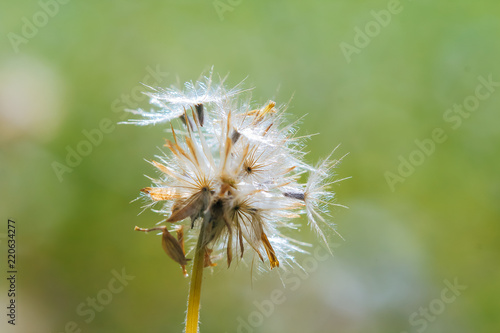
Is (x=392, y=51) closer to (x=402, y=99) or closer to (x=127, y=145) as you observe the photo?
(x=402, y=99)

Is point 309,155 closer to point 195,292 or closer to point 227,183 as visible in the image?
point 227,183

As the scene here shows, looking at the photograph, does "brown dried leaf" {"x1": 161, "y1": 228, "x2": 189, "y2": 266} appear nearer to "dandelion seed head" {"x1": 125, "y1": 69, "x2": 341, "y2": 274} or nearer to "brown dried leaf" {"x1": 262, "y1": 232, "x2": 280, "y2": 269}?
"dandelion seed head" {"x1": 125, "y1": 69, "x2": 341, "y2": 274}

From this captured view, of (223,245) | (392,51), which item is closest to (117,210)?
(223,245)

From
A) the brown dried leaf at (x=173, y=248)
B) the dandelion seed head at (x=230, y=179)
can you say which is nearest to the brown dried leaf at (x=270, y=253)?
the dandelion seed head at (x=230, y=179)

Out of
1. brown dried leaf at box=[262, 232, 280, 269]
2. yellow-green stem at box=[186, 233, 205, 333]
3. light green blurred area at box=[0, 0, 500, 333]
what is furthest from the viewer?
light green blurred area at box=[0, 0, 500, 333]

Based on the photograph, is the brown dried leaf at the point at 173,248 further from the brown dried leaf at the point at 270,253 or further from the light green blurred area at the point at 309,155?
the light green blurred area at the point at 309,155

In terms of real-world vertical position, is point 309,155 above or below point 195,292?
above

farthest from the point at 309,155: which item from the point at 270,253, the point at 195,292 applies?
the point at 195,292

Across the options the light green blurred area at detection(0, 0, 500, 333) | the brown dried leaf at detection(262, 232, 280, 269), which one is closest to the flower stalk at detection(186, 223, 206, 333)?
the brown dried leaf at detection(262, 232, 280, 269)
